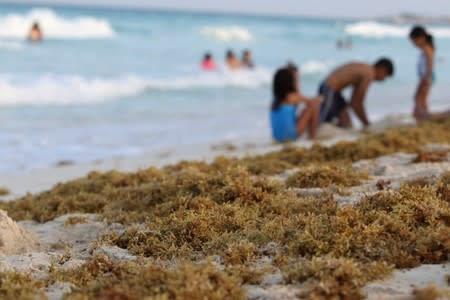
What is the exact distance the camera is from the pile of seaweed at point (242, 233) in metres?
2.67

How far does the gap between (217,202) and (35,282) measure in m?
1.43

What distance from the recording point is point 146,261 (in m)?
3.06

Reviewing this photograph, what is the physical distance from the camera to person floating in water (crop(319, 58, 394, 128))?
907 centimetres

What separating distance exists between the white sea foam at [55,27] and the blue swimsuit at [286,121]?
87.9 ft

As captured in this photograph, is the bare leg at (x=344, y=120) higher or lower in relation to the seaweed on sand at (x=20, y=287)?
lower

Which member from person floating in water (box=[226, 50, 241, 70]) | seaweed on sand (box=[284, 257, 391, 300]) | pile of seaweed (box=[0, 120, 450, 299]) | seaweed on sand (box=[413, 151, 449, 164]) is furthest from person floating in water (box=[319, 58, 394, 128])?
person floating in water (box=[226, 50, 241, 70])

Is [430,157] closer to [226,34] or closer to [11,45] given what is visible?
[11,45]

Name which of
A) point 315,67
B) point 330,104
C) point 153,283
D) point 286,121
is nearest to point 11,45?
point 315,67

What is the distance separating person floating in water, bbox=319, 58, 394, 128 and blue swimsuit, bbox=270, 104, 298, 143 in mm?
808

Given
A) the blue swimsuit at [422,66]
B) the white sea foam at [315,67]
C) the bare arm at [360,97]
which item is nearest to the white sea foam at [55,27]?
the white sea foam at [315,67]

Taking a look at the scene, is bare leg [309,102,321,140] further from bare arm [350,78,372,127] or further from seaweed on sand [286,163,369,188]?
seaweed on sand [286,163,369,188]

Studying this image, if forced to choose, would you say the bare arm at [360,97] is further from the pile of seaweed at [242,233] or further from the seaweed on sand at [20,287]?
the seaweed on sand at [20,287]

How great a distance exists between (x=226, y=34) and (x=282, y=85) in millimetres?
38711

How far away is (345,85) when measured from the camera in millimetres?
9195
